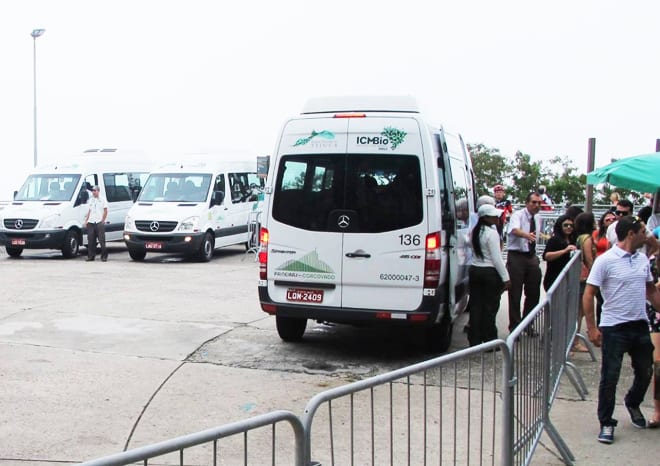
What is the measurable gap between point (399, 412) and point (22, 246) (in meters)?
15.4

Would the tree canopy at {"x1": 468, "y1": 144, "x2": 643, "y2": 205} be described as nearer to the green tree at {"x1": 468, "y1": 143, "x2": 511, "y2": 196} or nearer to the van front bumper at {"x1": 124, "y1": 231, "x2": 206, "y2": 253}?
the green tree at {"x1": 468, "y1": 143, "x2": 511, "y2": 196}

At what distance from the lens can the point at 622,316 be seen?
5617mm

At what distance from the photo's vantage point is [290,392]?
6711 millimetres

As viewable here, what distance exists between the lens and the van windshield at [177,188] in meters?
18.4

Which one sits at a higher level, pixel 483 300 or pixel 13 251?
pixel 483 300

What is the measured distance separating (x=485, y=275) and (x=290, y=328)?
2.20 m

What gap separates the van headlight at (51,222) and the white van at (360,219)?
37.2 feet

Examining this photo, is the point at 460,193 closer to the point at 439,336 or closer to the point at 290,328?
the point at 439,336

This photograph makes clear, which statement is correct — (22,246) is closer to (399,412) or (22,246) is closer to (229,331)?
(229,331)

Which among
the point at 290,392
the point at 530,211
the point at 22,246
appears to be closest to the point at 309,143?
the point at 290,392

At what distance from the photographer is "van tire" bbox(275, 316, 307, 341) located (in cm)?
859

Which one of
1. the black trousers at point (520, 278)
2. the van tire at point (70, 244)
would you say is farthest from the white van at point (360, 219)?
the van tire at point (70, 244)

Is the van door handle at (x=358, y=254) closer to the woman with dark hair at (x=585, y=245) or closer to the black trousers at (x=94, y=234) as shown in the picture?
the woman with dark hair at (x=585, y=245)

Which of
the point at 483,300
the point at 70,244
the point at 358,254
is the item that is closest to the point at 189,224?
the point at 70,244
